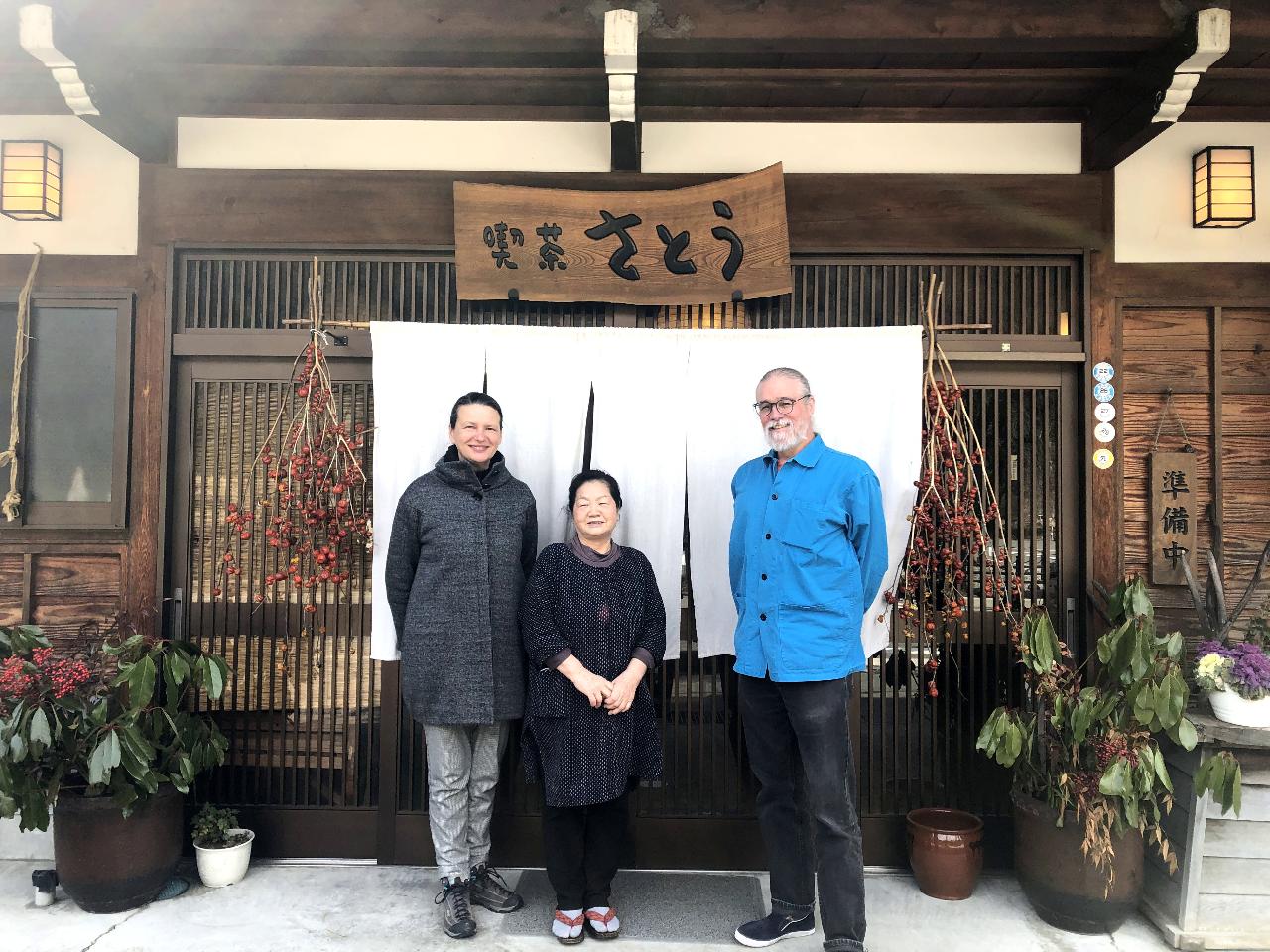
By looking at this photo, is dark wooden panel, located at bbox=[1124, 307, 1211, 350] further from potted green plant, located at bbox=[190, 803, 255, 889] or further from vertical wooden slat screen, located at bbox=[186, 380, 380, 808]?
potted green plant, located at bbox=[190, 803, 255, 889]

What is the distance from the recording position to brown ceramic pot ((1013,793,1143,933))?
12.1 feet

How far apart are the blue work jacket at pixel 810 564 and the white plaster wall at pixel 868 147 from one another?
182cm

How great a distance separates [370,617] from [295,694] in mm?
562

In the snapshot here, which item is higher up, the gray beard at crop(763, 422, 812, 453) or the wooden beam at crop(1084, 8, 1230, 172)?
the wooden beam at crop(1084, 8, 1230, 172)

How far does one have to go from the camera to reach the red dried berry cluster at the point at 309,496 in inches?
161

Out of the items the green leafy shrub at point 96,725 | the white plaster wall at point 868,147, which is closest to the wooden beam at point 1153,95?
the white plaster wall at point 868,147

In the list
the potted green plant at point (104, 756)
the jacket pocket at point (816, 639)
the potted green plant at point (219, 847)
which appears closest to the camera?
the jacket pocket at point (816, 639)

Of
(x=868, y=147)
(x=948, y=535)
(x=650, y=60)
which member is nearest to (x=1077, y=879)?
(x=948, y=535)

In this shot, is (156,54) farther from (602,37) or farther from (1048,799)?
(1048,799)

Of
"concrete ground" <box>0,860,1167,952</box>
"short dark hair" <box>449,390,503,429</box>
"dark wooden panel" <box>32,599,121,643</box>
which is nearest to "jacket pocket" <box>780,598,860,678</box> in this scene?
"concrete ground" <box>0,860,1167,952</box>

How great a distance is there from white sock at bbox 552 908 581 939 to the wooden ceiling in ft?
12.5

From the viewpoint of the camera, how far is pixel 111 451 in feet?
14.9

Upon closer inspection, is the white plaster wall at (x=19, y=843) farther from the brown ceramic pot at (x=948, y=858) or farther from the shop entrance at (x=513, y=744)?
the brown ceramic pot at (x=948, y=858)

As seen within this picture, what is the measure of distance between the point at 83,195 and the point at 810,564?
14.2 feet
